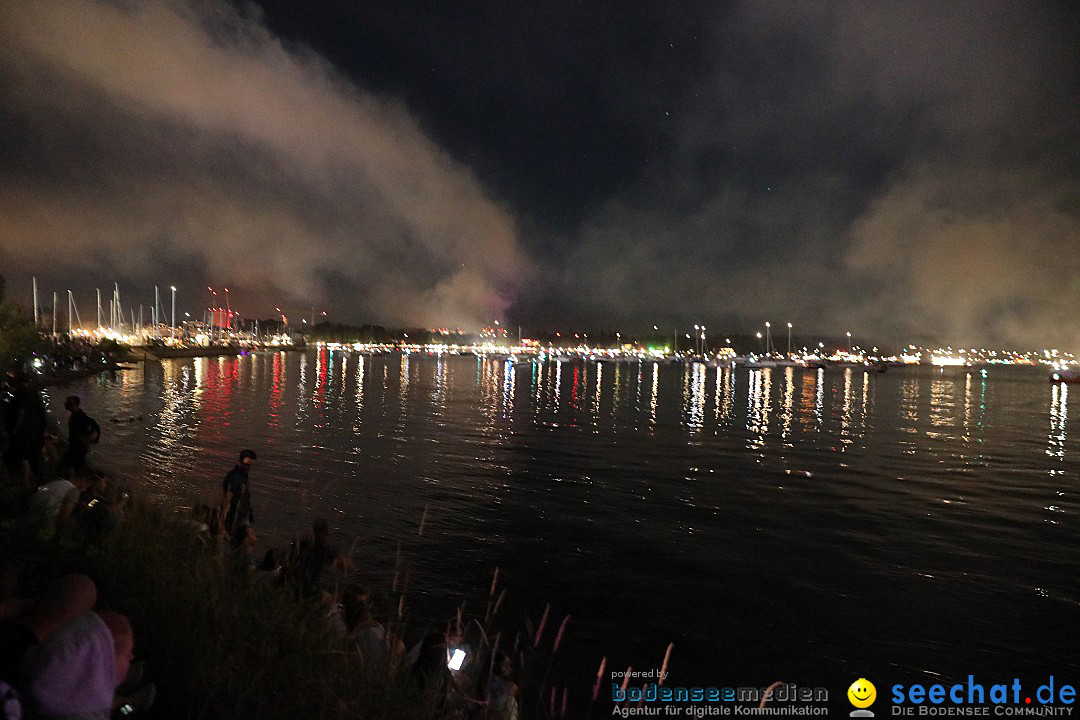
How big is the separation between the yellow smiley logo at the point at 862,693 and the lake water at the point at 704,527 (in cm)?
15

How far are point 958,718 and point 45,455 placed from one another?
652 inches

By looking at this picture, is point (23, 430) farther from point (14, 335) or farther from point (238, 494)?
point (14, 335)

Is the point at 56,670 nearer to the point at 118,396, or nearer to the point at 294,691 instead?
the point at 294,691

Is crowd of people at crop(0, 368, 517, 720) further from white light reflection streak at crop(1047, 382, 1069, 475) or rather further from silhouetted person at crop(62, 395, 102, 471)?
white light reflection streak at crop(1047, 382, 1069, 475)

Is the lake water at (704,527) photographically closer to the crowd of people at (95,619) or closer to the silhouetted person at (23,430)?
the crowd of people at (95,619)

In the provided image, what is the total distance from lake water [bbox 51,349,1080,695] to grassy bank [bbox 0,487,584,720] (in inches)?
124

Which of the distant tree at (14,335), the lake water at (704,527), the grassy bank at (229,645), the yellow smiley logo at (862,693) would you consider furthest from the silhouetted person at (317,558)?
the distant tree at (14,335)

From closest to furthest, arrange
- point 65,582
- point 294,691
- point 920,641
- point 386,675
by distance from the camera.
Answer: point 65,582, point 294,691, point 386,675, point 920,641

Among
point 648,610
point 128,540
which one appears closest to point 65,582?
point 128,540

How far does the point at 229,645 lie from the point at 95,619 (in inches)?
53.1

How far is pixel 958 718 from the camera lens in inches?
320

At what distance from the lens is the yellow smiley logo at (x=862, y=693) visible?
27.4 feet

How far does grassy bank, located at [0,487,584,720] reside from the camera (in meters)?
5.05

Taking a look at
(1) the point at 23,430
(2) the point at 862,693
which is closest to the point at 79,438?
(1) the point at 23,430
